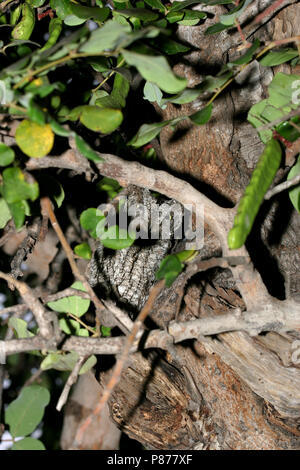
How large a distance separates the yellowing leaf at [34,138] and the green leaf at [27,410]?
35 centimetres

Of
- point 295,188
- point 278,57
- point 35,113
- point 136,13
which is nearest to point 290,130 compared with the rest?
point 295,188

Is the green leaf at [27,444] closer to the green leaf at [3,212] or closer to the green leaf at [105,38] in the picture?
the green leaf at [3,212]

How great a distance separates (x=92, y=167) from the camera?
681 mm

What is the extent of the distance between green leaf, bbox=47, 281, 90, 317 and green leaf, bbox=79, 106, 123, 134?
0.28m

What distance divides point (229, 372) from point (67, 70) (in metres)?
0.83

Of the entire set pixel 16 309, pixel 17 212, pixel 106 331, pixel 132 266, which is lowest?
pixel 132 266

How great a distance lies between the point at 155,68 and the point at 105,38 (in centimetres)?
7

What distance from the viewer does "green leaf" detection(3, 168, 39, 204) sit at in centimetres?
55

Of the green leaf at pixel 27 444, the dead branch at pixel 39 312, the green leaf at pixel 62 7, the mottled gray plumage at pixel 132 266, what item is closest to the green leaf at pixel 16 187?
the dead branch at pixel 39 312

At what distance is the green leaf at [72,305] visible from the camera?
0.72m

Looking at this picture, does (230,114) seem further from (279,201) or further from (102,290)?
(102,290)

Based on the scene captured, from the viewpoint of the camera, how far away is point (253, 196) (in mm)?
583

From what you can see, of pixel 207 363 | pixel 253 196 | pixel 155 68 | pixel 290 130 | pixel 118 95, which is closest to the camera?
pixel 155 68

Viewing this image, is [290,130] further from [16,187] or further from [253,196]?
[16,187]
